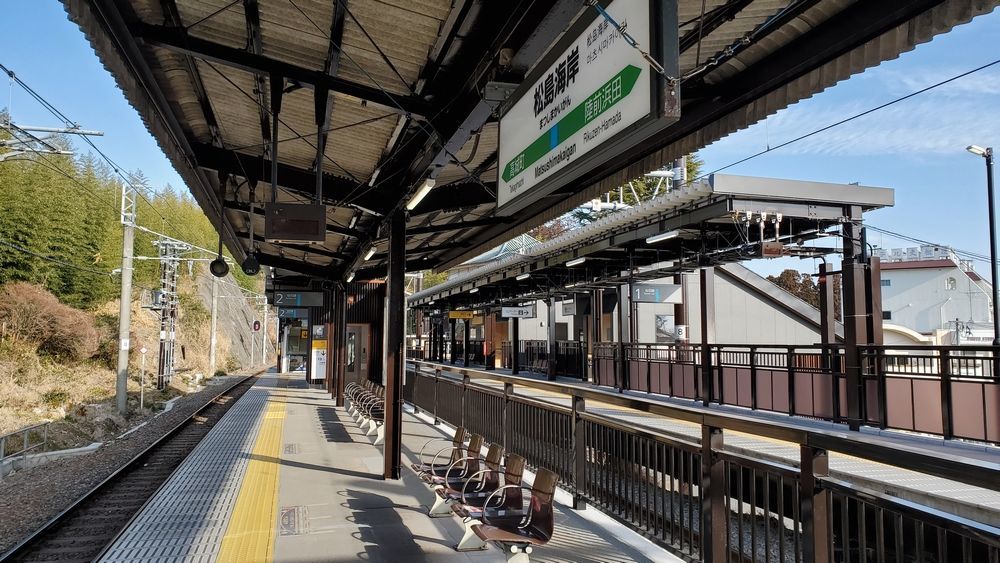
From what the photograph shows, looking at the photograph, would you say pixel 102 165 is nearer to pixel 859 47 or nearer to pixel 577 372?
pixel 577 372

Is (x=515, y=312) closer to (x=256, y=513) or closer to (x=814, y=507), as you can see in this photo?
(x=256, y=513)

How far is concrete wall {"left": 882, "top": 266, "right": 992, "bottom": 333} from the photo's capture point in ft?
149

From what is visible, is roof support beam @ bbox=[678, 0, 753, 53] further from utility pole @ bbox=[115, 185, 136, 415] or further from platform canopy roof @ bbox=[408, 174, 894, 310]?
utility pole @ bbox=[115, 185, 136, 415]

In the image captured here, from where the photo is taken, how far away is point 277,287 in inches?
867

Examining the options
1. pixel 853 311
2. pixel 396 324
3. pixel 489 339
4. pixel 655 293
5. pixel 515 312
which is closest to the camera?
pixel 396 324

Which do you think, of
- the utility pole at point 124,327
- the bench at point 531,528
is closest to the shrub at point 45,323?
the utility pole at point 124,327

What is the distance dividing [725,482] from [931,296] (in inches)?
1995

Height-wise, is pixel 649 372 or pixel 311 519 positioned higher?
pixel 649 372

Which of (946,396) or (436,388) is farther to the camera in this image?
(436,388)

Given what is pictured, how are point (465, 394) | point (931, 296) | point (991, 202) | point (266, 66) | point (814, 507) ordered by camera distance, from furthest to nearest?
1. point (931, 296)
2. point (991, 202)
3. point (465, 394)
4. point (266, 66)
5. point (814, 507)

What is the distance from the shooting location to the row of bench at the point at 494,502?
14.7 ft

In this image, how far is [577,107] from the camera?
333 cm

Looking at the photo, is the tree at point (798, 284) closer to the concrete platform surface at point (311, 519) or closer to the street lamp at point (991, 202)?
the street lamp at point (991, 202)

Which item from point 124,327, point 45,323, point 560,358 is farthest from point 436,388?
point 45,323
